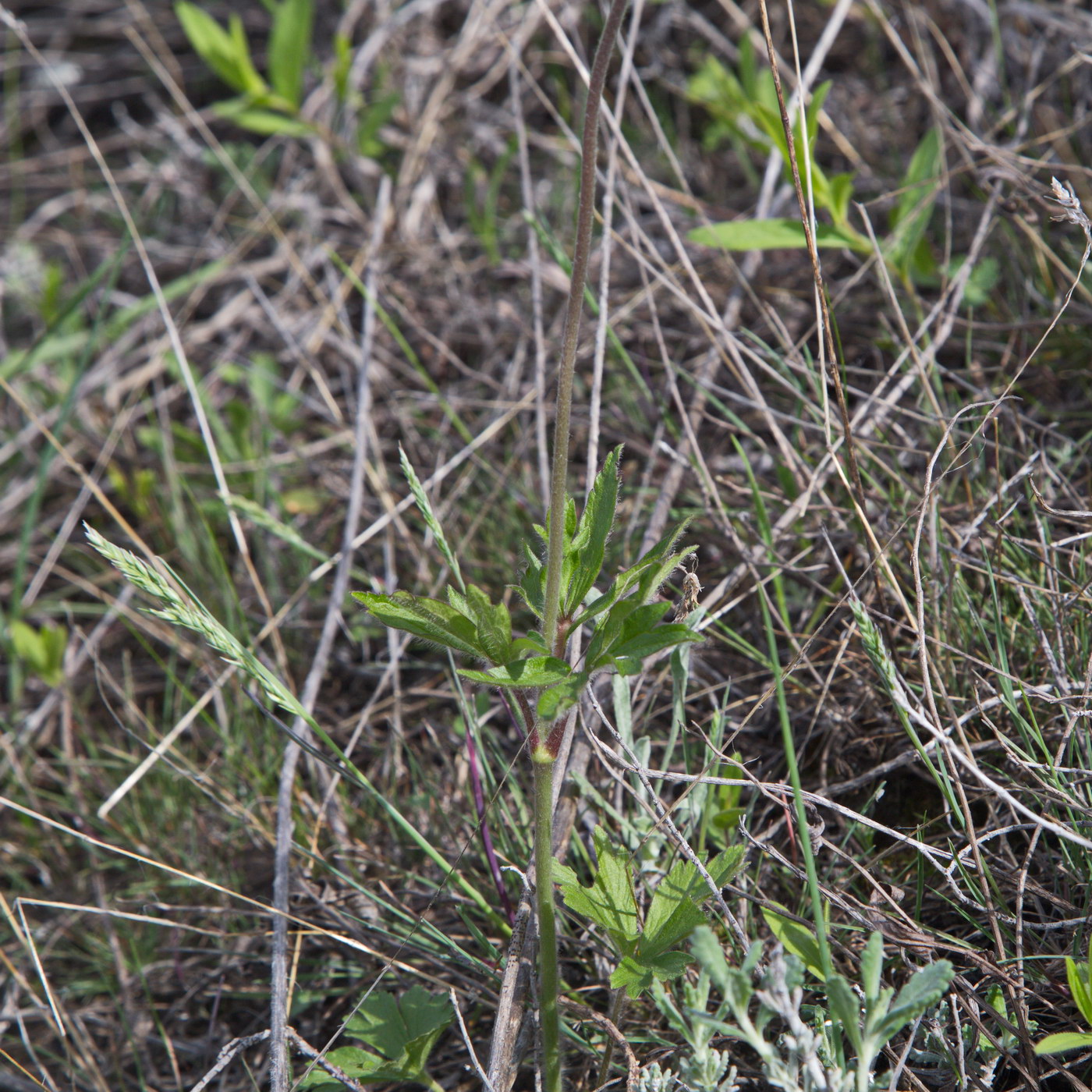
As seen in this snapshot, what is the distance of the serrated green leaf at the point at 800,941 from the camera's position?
1.37 meters

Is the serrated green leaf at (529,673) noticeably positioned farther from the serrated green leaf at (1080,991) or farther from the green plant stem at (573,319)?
the serrated green leaf at (1080,991)

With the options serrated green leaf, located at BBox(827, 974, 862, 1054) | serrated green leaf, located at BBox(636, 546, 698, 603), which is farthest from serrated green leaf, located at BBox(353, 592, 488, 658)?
serrated green leaf, located at BBox(827, 974, 862, 1054)

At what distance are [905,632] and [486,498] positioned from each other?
1.03 m

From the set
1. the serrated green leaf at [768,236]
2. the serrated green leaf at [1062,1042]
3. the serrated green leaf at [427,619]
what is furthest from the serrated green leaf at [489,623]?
the serrated green leaf at [768,236]

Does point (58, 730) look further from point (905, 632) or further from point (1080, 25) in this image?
point (1080, 25)

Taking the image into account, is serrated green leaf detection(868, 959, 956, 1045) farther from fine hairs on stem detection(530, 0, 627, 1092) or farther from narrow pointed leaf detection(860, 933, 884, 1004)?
fine hairs on stem detection(530, 0, 627, 1092)

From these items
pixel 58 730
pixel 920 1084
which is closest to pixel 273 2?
pixel 58 730

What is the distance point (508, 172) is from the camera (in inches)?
126

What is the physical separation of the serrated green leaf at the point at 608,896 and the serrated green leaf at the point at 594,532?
0.40 metres

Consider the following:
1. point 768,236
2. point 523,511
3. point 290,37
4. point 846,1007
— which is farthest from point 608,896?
point 290,37

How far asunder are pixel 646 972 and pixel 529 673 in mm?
464

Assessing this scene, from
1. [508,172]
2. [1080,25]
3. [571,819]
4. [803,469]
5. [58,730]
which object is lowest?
[58,730]

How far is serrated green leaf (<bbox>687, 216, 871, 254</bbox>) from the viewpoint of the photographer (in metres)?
2.15

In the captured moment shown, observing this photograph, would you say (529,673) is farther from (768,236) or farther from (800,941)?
(768,236)
